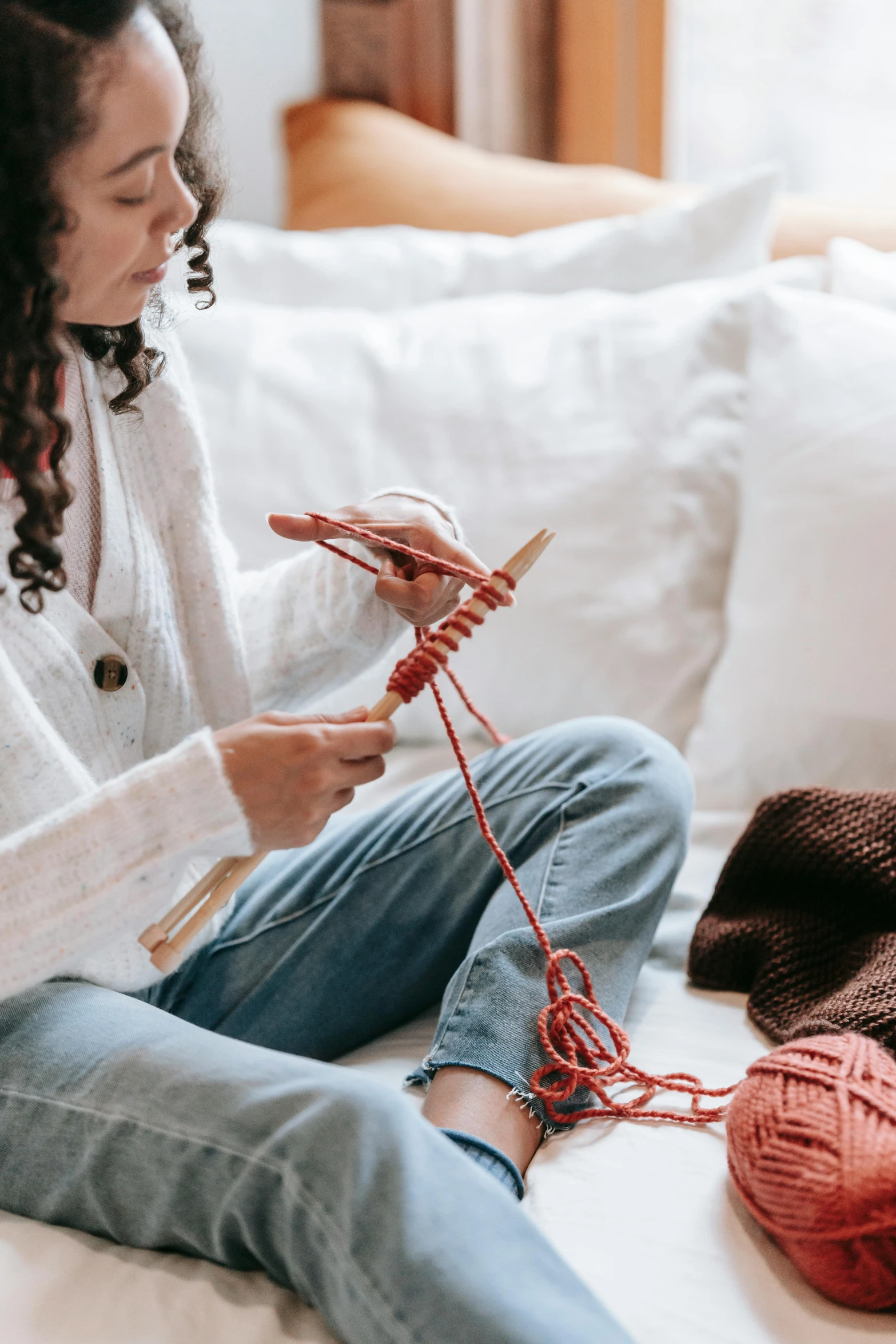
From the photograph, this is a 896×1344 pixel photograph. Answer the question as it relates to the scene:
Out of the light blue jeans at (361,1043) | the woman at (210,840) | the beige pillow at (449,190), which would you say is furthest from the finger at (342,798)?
the beige pillow at (449,190)

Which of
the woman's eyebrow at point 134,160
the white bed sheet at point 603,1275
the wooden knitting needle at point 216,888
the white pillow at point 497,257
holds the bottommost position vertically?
the white bed sheet at point 603,1275

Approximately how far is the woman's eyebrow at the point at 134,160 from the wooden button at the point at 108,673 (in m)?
0.29

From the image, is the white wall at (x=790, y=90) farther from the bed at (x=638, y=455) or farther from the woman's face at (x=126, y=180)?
the woman's face at (x=126, y=180)

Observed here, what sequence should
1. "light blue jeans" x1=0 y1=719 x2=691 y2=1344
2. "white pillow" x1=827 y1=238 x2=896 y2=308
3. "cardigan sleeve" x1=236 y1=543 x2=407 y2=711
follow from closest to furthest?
1. "light blue jeans" x1=0 y1=719 x2=691 y2=1344
2. "cardigan sleeve" x1=236 y1=543 x2=407 y2=711
3. "white pillow" x1=827 y1=238 x2=896 y2=308

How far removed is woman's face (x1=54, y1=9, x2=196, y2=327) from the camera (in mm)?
615

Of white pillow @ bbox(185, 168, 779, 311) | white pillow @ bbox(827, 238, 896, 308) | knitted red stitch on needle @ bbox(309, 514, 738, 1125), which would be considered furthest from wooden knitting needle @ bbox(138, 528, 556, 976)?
white pillow @ bbox(185, 168, 779, 311)

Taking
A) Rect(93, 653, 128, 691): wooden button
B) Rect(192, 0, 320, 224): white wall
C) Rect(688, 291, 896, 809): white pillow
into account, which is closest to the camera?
Rect(93, 653, 128, 691): wooden button

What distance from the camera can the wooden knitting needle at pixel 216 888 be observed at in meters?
0.64

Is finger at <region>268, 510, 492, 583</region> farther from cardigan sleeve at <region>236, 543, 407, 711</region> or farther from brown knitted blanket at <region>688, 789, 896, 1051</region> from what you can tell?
brown knitted blanket at <region>688, 789, 896, 1051</region>

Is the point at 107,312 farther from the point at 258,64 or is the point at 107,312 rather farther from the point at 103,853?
the point at 258,64

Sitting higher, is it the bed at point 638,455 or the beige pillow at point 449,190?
the beige pillow at point 449,190

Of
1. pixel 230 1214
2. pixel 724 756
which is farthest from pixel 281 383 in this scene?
pixel 230 1214

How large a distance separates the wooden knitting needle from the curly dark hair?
181mm

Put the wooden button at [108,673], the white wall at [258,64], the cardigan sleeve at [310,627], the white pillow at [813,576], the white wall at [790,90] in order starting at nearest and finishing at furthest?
1. the wooden button at [108,673]
2. the cardigan sleeve at [310,627]
3. the white pillow at [813,576]
4. the white wall at [790,90]
5. the white wall at [258,64]
